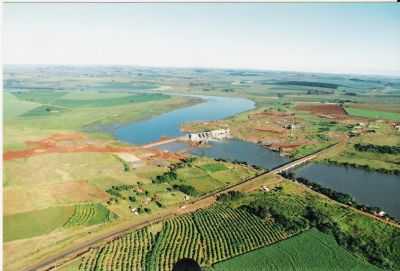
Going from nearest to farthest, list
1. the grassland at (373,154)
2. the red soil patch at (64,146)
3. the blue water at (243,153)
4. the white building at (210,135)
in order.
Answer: the red soil patch at (64,146)
the grassland at (373,154)
the blue water at (243,153)
the white building at (210,135)

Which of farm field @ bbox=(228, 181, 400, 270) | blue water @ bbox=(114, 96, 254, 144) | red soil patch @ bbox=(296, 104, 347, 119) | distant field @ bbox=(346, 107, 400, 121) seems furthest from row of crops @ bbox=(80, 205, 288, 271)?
red soil patch @ bbox=(296, 104, 347, 119)

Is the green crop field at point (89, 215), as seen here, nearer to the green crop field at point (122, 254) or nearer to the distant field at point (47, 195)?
the distant field at point (47, 195)

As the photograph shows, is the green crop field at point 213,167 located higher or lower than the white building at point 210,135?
lower

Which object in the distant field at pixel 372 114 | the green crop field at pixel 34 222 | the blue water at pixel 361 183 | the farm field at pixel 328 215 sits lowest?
the blue water at pixel 361 183

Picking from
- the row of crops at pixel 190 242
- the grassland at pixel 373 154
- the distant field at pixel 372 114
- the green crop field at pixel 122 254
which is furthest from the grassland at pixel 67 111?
the distant field at pixel 372 114

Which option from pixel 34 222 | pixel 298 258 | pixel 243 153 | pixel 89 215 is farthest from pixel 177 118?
pixel 298 258

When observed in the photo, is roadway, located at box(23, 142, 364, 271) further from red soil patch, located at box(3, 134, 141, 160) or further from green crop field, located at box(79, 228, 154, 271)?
red soil patch, located at box(3, 134, 141, 160)
